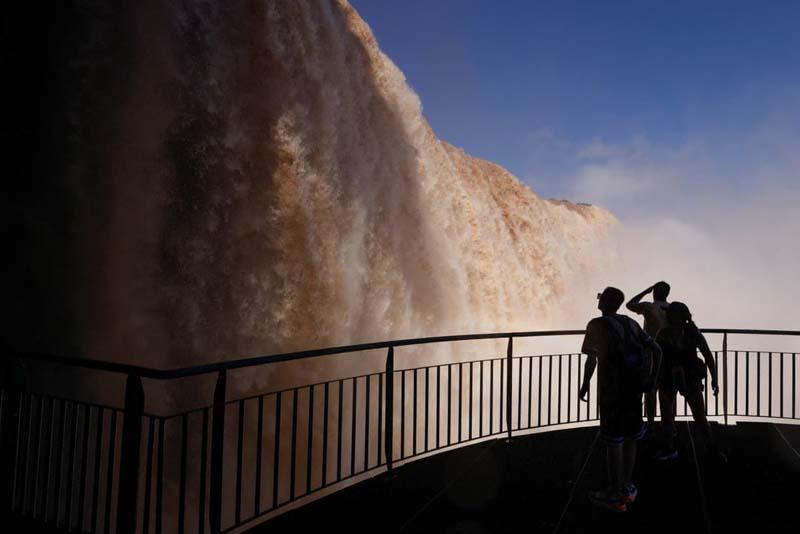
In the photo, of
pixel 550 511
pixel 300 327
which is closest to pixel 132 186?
pixel 300 327

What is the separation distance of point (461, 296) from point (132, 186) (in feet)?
31.1

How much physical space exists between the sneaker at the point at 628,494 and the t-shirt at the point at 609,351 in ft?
2.18

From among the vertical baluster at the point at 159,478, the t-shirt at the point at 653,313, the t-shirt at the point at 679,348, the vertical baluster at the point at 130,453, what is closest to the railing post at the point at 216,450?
the vertical baluster at the point at 159,478

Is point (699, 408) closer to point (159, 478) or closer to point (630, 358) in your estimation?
point (630, 358)

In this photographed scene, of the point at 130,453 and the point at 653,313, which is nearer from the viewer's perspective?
the point at 130,453

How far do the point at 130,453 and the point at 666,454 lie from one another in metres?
4.72

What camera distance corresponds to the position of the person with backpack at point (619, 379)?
426 centimetres

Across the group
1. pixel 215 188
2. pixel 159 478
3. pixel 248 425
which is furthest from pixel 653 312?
pixel 248 425

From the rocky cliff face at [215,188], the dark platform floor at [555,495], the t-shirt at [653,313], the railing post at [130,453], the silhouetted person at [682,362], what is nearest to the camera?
the railing post at [130,453]

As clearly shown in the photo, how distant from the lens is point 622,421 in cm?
427

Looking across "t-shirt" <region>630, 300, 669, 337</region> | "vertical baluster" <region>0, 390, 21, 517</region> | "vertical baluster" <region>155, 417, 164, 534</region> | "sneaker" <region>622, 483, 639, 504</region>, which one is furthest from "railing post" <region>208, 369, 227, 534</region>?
"t-shirt" <region>630, 300, 669, 337</region>

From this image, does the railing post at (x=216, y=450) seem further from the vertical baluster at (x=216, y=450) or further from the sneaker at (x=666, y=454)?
the sneaker at (x=666, y=454)

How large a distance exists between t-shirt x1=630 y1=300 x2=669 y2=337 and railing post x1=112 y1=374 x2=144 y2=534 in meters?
4.78

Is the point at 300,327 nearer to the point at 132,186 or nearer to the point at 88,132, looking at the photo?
the point at 132,186
